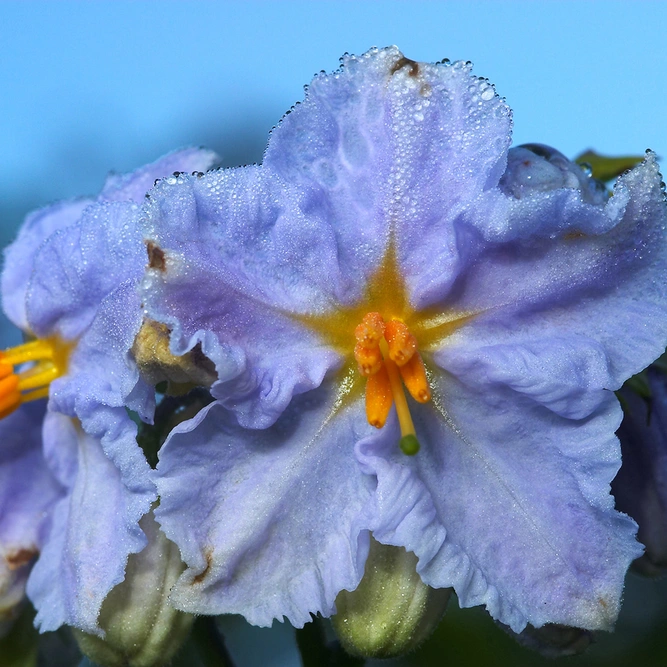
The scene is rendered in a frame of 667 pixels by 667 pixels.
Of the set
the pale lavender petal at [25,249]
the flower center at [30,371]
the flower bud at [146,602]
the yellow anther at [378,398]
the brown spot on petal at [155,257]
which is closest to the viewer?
the brown spot on petal at [155,257]

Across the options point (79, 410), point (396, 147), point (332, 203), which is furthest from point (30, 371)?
point (396, 147)

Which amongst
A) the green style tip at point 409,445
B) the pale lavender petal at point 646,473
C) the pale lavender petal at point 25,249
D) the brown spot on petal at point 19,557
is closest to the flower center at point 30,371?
the pale lavender petal at point 25,249

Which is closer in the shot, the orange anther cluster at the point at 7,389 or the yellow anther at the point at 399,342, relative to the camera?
the yellow anther at the point at 399,342

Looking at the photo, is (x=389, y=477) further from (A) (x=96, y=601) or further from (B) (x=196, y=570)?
(A) (x=96, y=601)

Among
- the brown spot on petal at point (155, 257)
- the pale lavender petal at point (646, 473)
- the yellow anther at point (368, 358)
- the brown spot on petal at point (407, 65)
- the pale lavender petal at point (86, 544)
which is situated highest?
the brown spot on petal at point (407, 65)

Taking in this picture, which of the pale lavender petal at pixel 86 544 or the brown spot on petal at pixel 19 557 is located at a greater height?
the pale lavender petal at pixel 86 544

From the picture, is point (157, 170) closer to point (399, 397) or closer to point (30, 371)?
point (30, 371)

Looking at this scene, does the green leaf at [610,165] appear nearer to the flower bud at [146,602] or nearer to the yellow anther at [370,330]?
the yellow anther at [370,330]
